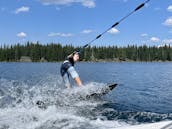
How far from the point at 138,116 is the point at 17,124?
5817 mm

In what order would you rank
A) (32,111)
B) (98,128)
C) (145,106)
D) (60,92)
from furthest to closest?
(145,106) < (60,92) < (32,111) < (98,128)

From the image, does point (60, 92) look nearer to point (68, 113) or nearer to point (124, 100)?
point (68, 113)

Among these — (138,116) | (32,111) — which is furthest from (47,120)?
(138,116)

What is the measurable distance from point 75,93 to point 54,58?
→ 181944 mm

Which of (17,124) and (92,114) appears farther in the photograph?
(92,114)

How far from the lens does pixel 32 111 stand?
15281 mm

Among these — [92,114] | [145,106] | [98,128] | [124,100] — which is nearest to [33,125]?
[98,128]

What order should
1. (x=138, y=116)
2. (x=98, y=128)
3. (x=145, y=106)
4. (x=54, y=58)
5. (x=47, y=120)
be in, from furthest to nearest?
1. (x=54, y=58)
2. (x=145, y=106)
3. (x=138, y=116)
4. (x=47, y=120)
5. (x=98, y=128)

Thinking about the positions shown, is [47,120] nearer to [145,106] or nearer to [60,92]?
[60,92]

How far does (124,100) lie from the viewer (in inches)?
901

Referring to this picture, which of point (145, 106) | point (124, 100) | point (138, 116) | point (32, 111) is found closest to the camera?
point (32, 111)

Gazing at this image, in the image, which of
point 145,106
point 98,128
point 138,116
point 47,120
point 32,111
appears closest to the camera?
point 98,128

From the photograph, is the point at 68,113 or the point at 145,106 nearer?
the point at 68,113

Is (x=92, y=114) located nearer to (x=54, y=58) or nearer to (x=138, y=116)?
(x=138, y=116)
